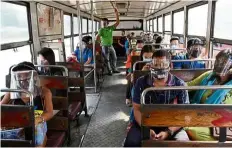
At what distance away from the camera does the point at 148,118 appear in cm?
181

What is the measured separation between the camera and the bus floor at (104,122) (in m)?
3.50

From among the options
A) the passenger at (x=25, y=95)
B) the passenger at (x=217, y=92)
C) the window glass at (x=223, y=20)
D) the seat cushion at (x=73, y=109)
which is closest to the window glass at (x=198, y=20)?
the window glass at (x=223, y=20)

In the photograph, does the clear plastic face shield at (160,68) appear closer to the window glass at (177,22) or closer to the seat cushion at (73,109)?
the seat cushion at (73,109)

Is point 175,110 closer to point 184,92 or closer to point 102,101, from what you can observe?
point 184,92

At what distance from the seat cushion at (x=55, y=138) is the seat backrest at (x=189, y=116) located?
1132 millimetres

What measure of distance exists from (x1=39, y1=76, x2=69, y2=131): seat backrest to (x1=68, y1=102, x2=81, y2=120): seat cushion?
386 mm

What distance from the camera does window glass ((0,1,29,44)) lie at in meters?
3.37

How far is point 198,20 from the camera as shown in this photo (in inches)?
225

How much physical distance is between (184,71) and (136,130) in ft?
4.59

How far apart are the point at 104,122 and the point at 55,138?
161 centimetres

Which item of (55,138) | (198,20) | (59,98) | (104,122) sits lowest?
(104,122)


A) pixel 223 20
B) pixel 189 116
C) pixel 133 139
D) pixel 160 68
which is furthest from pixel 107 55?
pixel 189 116

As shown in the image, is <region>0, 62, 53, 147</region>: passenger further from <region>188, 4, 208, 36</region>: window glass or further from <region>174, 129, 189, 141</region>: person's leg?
<region>188, 4, 208, 36</region>: window glass

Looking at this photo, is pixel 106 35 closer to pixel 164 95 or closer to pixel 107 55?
pixel 107 55
